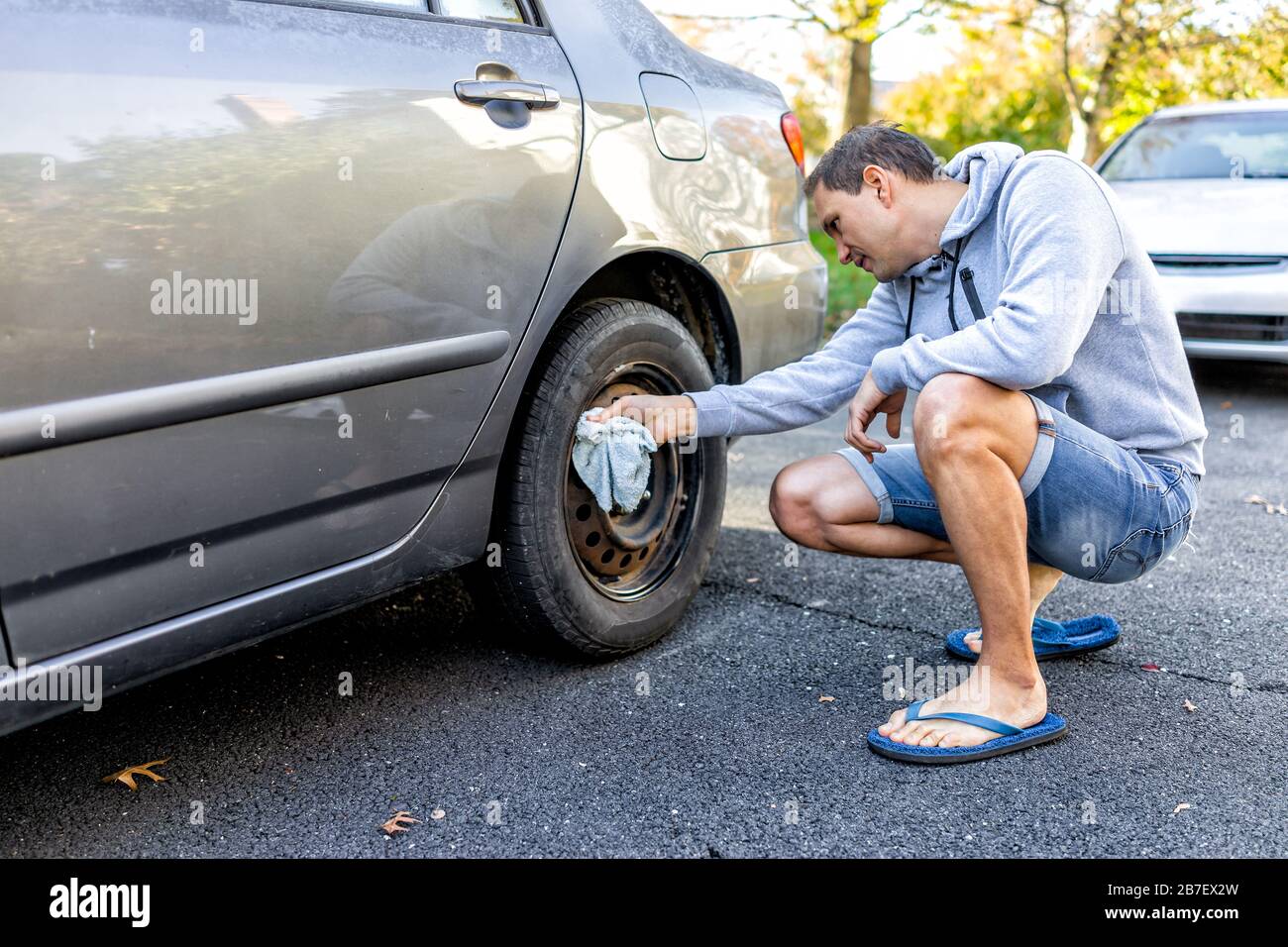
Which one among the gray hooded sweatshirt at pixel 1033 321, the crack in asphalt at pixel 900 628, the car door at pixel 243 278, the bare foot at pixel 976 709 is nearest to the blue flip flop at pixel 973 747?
the bare foot at pixel 976 709

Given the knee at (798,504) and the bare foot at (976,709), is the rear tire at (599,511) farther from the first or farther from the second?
the bare foot at (976,709)

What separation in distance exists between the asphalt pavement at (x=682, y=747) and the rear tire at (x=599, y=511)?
0.14m

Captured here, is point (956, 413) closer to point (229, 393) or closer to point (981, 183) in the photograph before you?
point (981, 183)

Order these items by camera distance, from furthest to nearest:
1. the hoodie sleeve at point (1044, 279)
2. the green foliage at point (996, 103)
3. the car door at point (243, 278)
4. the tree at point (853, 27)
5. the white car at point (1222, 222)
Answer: the green foliage at point (996, 103)
the tree at point (853, 27)
the white car at point (1222, 222)
the hoodie sleeve at point (1044, 279)
the car door at point (243, 278)

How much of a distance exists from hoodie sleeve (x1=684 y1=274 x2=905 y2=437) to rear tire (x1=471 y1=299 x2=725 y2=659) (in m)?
0.16

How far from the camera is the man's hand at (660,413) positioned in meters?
2.45

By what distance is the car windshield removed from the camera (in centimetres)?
616

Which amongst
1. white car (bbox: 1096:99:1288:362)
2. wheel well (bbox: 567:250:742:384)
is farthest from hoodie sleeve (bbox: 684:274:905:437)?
white car (bbox: 1096:99:1288:362)

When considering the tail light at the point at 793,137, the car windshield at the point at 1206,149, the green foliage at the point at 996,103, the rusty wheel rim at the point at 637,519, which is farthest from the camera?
the green foliage at the point at 996,103

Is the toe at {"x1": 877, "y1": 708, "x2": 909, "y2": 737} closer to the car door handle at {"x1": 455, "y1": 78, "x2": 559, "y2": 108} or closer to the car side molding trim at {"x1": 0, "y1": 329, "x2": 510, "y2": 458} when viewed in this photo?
the car side molding trim at {"x1": 0, "y1": 329, "x2": 510, "y2": 458}
